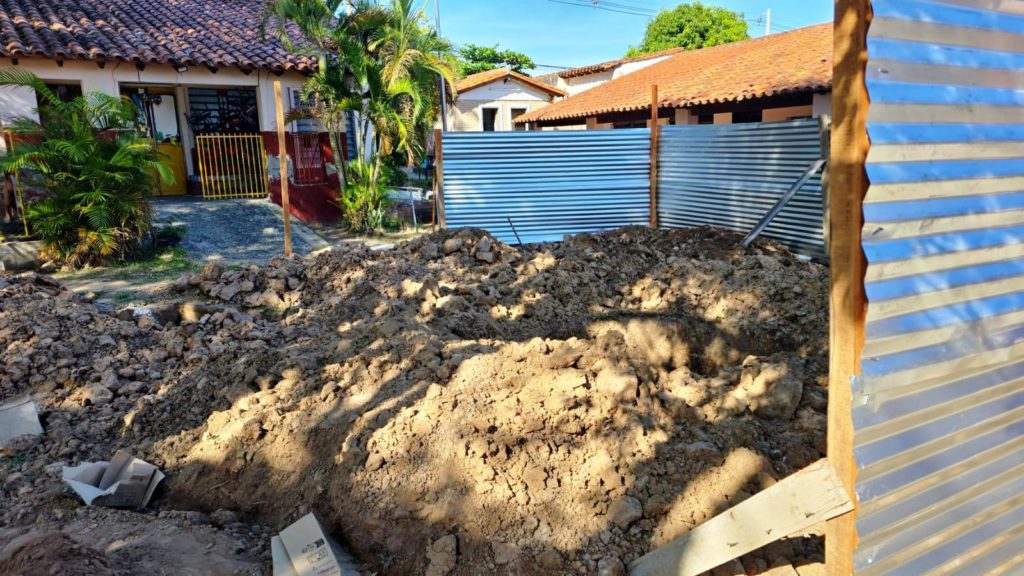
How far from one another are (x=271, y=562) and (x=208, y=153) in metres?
12.5

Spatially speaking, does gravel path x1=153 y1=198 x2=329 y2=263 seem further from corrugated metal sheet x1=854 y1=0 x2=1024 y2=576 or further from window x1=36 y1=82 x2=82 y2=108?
corrugated metal sheet x1=854 y1=0 x2=1024 y2=576

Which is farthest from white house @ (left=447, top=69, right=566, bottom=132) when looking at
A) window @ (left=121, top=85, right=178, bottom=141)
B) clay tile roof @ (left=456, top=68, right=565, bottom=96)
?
window @ (left=121, top=85, right=178, bottom=141)

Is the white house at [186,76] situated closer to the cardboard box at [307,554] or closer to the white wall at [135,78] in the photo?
the white wall at [135,78]

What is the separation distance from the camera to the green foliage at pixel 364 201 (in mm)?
12367

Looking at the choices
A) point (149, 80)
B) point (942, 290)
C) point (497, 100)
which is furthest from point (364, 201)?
point (497, 100)

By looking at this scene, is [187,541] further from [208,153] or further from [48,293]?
[208,153]

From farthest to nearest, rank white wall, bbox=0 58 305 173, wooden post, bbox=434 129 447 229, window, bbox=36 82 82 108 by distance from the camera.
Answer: window, bbox=36 82 82 108
white wall, bbox=0 58 305 173
wooden post, bbox=434 129 447 229

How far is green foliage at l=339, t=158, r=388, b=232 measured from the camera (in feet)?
40.6

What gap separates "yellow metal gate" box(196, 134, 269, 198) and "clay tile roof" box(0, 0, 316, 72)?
4.98 feet

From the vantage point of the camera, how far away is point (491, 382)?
341 centimetres

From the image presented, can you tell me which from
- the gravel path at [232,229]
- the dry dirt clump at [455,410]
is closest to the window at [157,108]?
the gravel path at [232,229]

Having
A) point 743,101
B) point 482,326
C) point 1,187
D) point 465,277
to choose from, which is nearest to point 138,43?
point 1,187

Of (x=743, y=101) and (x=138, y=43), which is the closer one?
(x=138, y=43)

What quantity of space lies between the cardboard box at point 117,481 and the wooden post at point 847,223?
3188 mm
